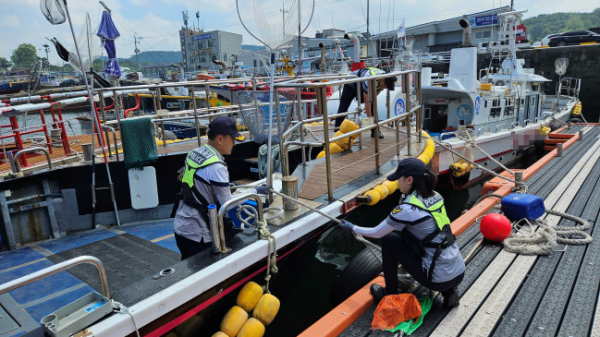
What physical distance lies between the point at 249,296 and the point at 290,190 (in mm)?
1192

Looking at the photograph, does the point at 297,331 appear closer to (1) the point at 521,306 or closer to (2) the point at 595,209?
(1) the point at 521,306

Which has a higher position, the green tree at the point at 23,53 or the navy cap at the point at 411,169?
the green tree at the point at 23,53

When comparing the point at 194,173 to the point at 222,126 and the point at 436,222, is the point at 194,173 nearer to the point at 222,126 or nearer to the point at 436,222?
the point at 222,126

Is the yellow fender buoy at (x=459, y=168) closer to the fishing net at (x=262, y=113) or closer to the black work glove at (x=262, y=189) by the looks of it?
the fishing net at (x=262, y=113)

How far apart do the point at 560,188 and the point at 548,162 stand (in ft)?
8.42

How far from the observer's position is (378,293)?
11.5 ft

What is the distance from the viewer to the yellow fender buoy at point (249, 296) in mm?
3193

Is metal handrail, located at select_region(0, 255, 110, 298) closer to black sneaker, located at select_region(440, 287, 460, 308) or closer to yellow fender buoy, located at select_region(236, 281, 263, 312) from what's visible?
yellow fender buoy, located at select_region(236, 281, 263, 312)

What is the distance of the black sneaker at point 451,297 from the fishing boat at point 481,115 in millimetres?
7211

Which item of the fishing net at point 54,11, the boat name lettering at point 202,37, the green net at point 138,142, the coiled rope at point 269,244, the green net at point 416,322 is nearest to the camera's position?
the green net at point 416,322

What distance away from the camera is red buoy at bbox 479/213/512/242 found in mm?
4707

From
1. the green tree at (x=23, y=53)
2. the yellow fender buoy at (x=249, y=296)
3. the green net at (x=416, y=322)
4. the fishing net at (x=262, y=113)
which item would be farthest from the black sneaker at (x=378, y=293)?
the green tree at (x=23, y=53)

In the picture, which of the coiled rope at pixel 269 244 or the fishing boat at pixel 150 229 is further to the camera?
the coiled rope at pixel 269 244

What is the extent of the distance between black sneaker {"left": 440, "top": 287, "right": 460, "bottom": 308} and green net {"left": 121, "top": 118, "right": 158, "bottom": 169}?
465 cm
